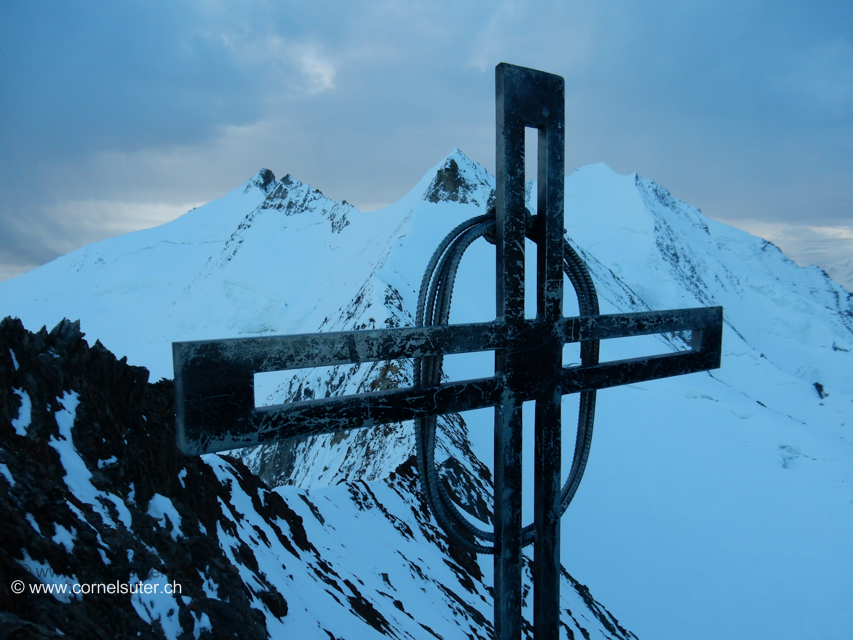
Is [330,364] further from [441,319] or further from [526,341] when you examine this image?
[526,341]

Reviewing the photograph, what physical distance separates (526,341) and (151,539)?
249 cm

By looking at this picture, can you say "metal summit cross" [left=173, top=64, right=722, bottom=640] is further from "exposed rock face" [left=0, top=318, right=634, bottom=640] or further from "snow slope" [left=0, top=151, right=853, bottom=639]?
"snow slope" [left=0, top=151, right=853, bottom=639]

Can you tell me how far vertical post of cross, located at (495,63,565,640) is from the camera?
8.30 feet

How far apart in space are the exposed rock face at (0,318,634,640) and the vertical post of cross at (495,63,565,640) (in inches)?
61.7

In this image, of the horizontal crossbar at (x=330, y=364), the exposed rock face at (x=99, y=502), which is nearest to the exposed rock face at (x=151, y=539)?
the exposed rock face at (x=99, y=502)

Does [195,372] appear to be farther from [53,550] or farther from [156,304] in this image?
[156,304]

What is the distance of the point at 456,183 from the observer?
29234 millimetres

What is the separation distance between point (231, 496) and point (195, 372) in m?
3.40

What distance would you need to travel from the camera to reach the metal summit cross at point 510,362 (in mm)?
2078

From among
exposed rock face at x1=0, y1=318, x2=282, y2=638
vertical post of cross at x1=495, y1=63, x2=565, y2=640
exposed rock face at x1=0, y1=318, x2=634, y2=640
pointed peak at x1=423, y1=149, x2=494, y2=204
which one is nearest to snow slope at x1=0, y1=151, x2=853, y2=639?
pointed peak at x1=423, y1=149, x2=494, y2=204

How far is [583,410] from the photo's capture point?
3.13 meters

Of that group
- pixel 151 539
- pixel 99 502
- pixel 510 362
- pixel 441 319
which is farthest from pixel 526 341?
pixel 99 502

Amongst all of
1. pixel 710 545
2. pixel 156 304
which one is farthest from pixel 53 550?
pixel 156 304

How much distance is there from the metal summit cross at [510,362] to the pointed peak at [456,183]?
84.6 ft
